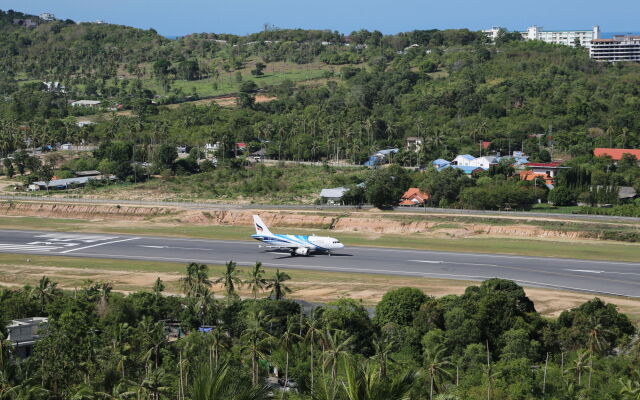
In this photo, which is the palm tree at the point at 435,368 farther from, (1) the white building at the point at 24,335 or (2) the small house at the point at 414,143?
(2) the small house at the point at 414,143

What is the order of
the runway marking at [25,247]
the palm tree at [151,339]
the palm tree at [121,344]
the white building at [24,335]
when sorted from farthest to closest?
1. the runway marking at [25,247]
2. the white building at [24,335]
3. the palm tree at [151,339]
4. the palm tree at [121,344]

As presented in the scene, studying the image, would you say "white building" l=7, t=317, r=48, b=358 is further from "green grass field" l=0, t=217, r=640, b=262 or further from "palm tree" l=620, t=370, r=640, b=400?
"green grass field" l=0, t=217, r=640, b=262

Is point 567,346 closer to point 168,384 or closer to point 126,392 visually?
point 168,384

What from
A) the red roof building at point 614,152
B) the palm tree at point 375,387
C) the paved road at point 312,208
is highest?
the red roof building at point 614,152

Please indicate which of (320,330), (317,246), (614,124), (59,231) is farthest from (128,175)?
(320,330)

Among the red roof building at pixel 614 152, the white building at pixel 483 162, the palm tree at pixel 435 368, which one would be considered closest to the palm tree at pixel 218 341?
the palm tree at pixel 435 368

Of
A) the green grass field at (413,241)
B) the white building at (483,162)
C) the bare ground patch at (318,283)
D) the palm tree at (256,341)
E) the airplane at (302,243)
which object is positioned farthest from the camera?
the white building at (483,162)
